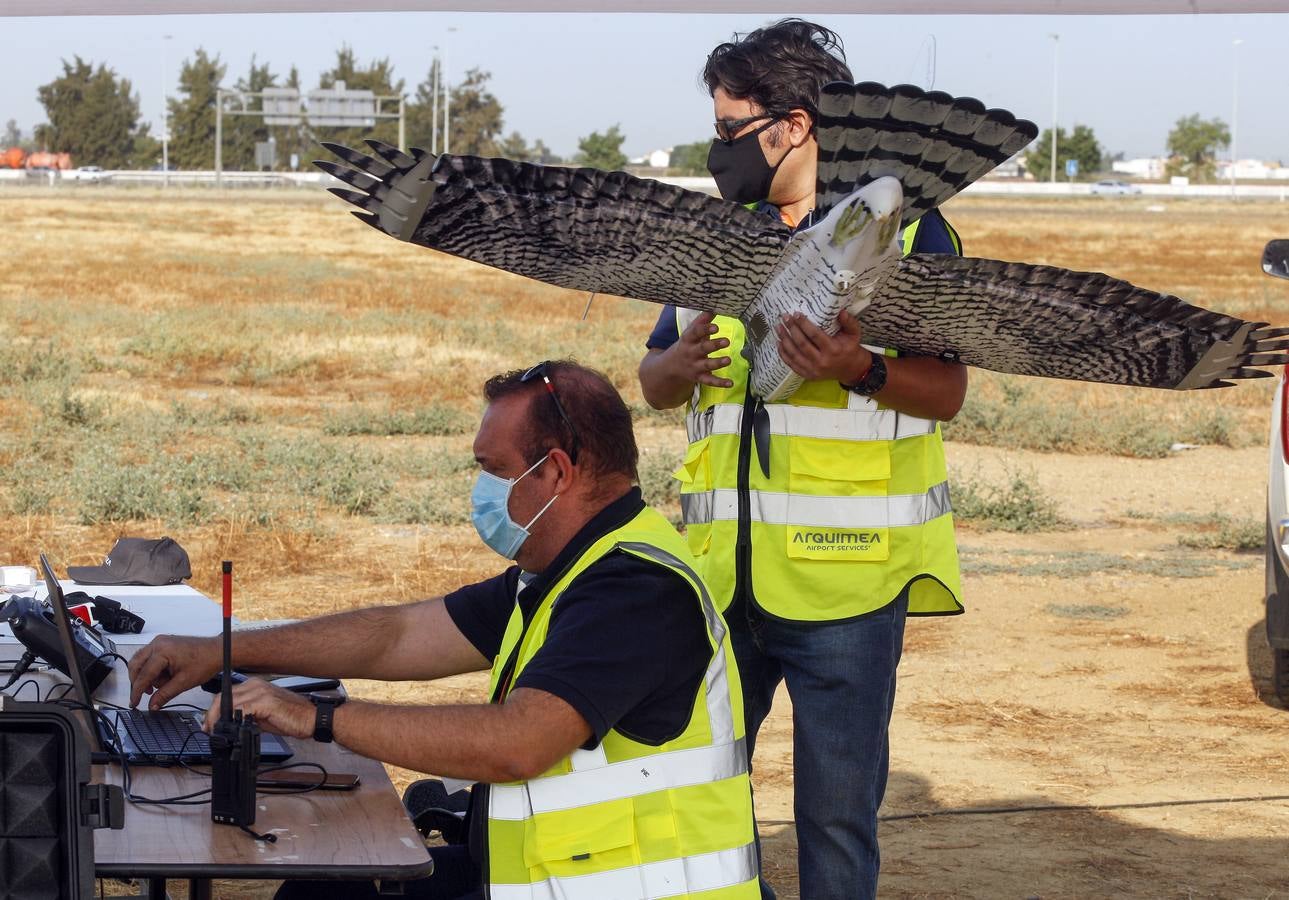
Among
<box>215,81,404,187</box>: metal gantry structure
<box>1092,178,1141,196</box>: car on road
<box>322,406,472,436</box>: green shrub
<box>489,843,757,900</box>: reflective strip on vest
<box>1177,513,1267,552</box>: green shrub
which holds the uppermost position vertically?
<box>215,81,404,187</box>: metal gantry structure

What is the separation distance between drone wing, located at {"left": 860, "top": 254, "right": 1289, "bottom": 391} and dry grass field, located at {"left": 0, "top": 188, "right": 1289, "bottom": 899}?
228 centimetres

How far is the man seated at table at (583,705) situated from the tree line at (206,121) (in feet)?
274

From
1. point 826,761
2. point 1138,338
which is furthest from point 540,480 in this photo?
point 1138,338

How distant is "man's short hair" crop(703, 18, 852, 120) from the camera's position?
124 inches

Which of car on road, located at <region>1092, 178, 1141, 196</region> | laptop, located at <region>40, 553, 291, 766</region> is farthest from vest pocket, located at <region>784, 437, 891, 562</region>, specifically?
car on road, located at <region>1092, 178, 1141, 196</region>

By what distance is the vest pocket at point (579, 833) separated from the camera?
2496 mm

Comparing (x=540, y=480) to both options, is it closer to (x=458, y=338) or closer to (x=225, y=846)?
(x=225, y=846)

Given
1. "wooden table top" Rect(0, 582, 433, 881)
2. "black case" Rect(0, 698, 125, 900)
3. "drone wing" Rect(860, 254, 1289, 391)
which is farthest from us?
"drone wing" Rect(860, 254, 1289, 391)

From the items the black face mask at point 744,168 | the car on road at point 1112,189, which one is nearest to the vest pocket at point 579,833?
the black face mask at point 744,168

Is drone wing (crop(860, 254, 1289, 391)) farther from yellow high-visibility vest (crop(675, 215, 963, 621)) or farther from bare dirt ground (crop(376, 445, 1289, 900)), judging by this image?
bare dirt ground (crop(376, 445, 1289, 900))

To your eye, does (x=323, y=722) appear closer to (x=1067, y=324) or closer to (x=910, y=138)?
(x=910, y=138)

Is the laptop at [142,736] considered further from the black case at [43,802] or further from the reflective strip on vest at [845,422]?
the reflective strip on vest at [845,422]

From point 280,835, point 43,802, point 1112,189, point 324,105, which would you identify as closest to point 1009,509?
point 280,835

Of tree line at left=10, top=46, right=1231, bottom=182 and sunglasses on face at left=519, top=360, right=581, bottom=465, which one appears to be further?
tree line at left=10, top=46, right=1231, bottom=182
